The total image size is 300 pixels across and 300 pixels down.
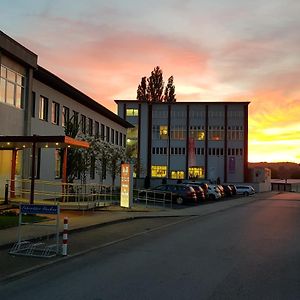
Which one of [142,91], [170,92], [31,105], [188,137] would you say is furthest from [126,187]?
[170,92]

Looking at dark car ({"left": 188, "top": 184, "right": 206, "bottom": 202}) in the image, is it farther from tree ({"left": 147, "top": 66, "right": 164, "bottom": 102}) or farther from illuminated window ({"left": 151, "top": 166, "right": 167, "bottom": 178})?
tree ({"left": 147, "top": 66, "right": 164, "bottom": 102})

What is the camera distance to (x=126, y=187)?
29.3 metres

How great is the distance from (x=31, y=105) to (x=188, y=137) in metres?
62.5

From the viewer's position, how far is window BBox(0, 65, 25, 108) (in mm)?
26422

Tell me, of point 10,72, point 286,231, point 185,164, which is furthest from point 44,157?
point 185,164

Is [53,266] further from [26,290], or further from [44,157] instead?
[44,157]

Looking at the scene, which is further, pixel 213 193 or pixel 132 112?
pixel 132 112

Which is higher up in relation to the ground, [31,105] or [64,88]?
[64,88]

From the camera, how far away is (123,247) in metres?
13.9

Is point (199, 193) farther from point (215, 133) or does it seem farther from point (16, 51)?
point (215, 133)

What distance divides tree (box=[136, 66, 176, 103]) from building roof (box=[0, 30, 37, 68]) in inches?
2557

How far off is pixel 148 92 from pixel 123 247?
81.9 metres

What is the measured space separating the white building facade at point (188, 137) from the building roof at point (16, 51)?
6207cm

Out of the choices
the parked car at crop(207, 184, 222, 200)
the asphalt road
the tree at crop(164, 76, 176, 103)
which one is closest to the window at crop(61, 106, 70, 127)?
the parked car at crop(207, 184, 222, 200)
